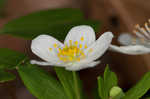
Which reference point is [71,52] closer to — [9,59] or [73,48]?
[73,48]

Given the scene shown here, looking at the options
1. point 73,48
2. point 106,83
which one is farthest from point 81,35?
point 106,83

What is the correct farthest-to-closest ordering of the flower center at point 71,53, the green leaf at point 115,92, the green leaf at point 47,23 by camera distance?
the green leaf at point 47,23 → the flower center at point 71,53 → the green leaf at point 115,92

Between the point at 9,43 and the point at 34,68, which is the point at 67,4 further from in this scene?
the point at 34,68

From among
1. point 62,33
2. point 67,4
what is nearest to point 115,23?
point 67,4

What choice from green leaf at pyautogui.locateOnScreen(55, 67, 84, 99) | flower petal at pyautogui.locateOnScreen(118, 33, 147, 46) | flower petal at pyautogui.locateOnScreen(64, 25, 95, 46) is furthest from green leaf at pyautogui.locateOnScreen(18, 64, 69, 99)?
flower petal at pyautogui.locateOnScreen(118, 33, 147, 46)

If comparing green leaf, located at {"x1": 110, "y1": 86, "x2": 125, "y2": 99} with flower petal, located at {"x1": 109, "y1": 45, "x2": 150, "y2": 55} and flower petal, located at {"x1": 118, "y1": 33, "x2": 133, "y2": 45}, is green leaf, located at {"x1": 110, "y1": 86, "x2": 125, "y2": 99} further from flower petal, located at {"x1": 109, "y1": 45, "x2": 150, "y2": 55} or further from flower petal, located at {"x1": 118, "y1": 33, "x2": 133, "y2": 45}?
flower petal, located at {"x1": 118, "y1": 33, "x2": 133, "y2": 45}

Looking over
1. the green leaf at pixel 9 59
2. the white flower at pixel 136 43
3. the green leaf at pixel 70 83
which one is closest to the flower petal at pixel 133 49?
the white flower at pixel 136 43

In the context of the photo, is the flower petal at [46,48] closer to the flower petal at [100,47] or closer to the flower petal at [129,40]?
the flower petal at [100,47]
